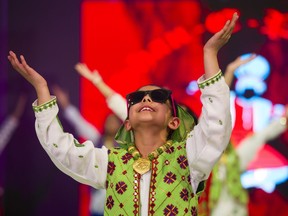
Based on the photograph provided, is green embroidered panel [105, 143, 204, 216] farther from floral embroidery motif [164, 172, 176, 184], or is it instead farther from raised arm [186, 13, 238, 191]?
raised arm [186, 13, 238, 191]

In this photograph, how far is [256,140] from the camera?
4125mm

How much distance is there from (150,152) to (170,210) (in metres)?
0.26

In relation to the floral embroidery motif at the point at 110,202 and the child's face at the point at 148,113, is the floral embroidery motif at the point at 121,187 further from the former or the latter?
the child's face at the point at 148,113

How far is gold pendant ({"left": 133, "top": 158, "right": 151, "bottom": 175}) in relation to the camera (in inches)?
82.4

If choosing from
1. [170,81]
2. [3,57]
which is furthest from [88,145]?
[3,57]

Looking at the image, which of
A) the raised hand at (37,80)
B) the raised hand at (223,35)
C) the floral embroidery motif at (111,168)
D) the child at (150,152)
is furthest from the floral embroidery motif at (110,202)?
the raised hand at (223,35)

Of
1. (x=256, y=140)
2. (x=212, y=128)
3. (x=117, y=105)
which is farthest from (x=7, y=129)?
(x=212, y=128)

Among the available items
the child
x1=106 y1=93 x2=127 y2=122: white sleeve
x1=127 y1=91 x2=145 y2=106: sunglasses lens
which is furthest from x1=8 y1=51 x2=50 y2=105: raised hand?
x1=106 y1=93 x2=127 y2=122: white sleeve

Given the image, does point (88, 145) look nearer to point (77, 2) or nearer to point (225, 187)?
point (225, 187)

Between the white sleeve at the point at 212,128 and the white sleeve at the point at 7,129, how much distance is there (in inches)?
101

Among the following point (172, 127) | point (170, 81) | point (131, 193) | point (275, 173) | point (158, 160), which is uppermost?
point (170, 81)

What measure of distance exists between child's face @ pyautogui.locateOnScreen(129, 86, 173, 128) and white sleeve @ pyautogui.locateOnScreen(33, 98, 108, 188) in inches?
7.8

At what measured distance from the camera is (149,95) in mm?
2230

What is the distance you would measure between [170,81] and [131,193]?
2.26 meters
